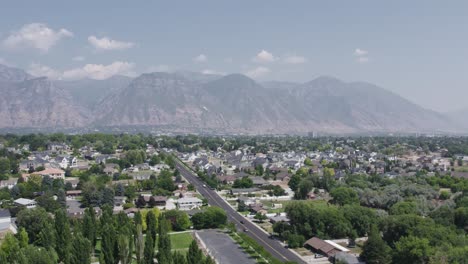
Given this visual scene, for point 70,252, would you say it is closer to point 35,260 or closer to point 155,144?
point 35,260

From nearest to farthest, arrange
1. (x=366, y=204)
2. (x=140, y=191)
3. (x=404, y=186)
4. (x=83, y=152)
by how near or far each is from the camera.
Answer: (x=366, y=204)
(x=404, y=186)
(x=140, y=191)
(x=83, y=152)

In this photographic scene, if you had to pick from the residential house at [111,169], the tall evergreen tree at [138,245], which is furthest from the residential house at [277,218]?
the residential house at [111,169]

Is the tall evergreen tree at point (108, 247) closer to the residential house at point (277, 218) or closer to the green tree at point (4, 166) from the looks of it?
the residential house at point (277, 218)

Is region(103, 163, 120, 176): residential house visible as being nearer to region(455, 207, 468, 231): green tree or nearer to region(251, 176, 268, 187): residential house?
region(251, 176, 268, 187): residential house

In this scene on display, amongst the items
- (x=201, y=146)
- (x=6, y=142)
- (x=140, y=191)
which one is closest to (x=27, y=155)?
(x=6, y=142)

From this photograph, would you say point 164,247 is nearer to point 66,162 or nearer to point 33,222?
point 33,222

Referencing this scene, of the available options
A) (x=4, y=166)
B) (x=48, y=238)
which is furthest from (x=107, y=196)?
(x=4, y=166)
